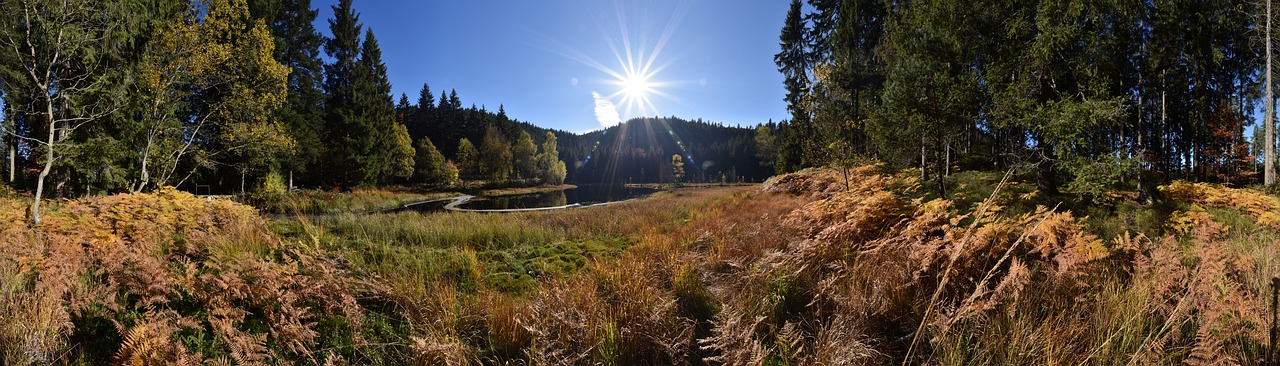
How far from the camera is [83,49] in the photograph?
8805 mm

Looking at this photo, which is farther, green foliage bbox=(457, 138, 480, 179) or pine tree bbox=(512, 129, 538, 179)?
pine tree bbox=(512, 129, 538, 179)

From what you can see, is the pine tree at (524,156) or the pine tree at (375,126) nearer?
the pine tree at (375,126)

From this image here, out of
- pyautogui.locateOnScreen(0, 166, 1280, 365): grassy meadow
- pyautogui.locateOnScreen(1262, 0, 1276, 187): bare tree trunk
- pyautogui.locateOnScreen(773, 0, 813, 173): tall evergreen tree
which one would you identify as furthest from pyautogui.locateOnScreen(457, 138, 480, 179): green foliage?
pyautogui.locateOnScreen(1262, 0, 1276, 187): bare tree trunk

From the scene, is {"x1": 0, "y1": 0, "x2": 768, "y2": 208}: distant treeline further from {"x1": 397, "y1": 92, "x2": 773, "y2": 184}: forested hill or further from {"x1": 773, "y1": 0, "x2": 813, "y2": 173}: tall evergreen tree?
{"x1": 773, "y1": 0, "x2": 813, "y2": 173}: tall evergreen tree

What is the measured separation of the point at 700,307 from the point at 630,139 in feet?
522

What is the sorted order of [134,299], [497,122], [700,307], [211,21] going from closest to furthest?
[134,299], [700,307], [211,21], [497,122]

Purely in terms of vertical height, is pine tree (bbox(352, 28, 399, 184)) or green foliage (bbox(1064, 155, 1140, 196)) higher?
pine tree (bbox(352, 28, 399, 184))

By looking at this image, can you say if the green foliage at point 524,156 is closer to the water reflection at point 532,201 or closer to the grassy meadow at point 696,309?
the water reflection at point 532,201

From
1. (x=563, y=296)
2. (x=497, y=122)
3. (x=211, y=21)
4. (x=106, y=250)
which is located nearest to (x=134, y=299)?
(x=106, y=250)

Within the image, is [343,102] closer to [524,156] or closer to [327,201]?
[327,201]

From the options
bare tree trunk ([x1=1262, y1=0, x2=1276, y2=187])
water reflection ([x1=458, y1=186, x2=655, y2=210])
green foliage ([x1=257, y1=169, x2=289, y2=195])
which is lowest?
water reflection ([x1=458, y1=186, x2=655, y2=210])

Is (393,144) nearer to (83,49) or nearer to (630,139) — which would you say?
(83,49)

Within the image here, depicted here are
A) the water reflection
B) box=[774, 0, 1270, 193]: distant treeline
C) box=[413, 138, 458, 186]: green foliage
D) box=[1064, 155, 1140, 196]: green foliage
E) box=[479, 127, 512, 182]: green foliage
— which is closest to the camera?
box=[1064, 155, 1140, 196]: green foliage

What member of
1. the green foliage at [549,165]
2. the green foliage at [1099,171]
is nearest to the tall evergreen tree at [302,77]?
the green foliage at [549,165]
